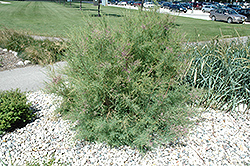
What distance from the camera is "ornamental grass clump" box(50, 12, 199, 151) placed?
9.39 feet

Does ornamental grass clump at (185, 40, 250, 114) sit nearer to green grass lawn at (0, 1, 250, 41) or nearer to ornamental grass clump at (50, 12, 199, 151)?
green grass lawn at (0, 1, 250, 41)

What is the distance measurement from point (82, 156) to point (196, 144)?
5.76 ft

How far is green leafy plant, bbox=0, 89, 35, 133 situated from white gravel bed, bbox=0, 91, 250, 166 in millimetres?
175

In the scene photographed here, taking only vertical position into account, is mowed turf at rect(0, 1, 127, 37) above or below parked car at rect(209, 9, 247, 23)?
below

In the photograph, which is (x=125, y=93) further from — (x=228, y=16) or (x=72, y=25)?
(x=228, y=16)

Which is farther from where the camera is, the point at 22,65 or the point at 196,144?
the point at 22,65

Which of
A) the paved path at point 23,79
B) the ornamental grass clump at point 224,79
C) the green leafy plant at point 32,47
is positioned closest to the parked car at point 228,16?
the green leafy plant at point 32,47

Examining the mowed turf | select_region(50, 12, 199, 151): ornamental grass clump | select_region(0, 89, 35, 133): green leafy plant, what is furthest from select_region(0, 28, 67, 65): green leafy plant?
select_region(50, 12, 199, 151): ornamental grass clump

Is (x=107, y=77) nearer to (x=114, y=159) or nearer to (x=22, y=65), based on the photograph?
(x=114, y=159)

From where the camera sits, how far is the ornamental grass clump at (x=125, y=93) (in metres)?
2.86

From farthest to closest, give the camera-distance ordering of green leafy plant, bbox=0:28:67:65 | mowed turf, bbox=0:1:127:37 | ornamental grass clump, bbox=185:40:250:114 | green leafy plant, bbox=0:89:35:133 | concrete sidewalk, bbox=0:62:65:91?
mowed turf, bbox=0:1:127:37
green leafy plant, bbox=0:28:67:65
concrete sidewalk, bbox=0:62:65:91
ornamental grass clump, bbox=185:40:250:114
green leafy plant, bbox=0:89:35:133

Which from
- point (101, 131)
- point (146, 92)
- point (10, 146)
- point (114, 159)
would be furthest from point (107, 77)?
point (10, 146)

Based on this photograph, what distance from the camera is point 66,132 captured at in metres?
3.52

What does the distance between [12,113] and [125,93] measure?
2032mm
